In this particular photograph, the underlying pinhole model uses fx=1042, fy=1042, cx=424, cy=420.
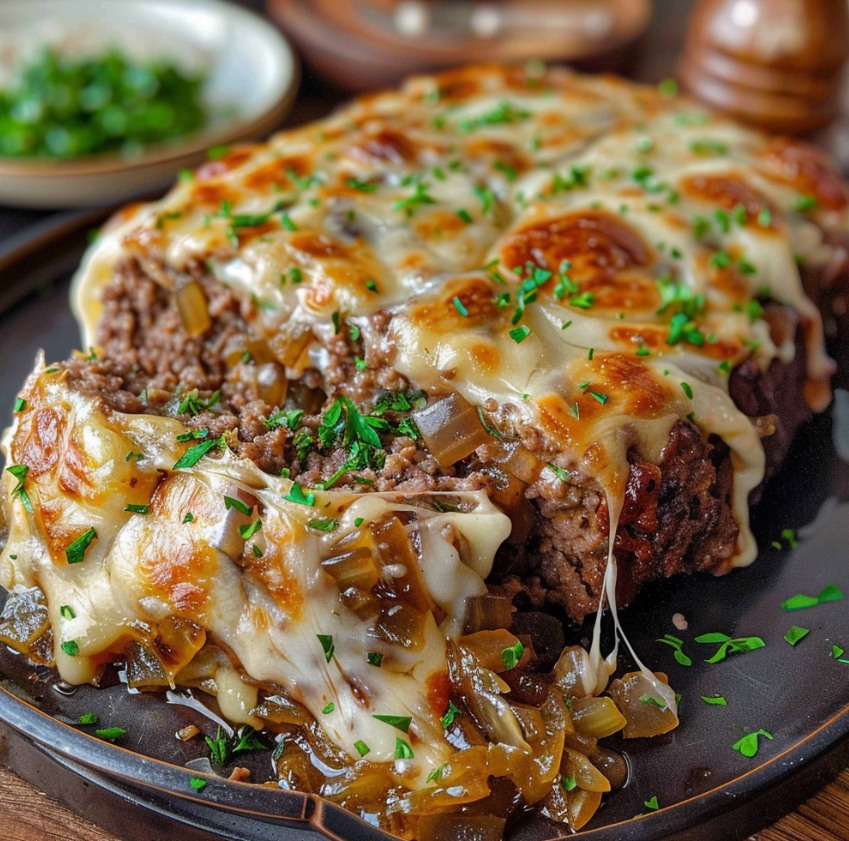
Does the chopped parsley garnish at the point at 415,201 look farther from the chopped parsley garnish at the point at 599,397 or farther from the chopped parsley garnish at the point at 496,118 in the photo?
the chopped parsley garnish at the point at 599,397

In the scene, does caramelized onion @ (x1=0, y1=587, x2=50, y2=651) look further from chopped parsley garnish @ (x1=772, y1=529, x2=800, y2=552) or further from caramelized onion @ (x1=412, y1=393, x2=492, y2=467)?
chopped parsley garnish @ (x1=772, y1=529, x2=800, y2=552)

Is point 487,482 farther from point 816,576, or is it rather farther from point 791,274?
point 791,274

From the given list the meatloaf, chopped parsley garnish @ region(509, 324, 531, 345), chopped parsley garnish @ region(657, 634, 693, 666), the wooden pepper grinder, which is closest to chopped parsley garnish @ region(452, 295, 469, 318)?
the meatloaf

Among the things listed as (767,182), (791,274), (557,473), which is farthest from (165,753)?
(767,182)

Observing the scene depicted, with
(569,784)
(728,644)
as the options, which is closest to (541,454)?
(728,644)

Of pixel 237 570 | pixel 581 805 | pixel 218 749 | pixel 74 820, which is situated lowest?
pixel 74 820

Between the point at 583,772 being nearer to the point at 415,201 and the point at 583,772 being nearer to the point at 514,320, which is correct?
the point at 514,320
